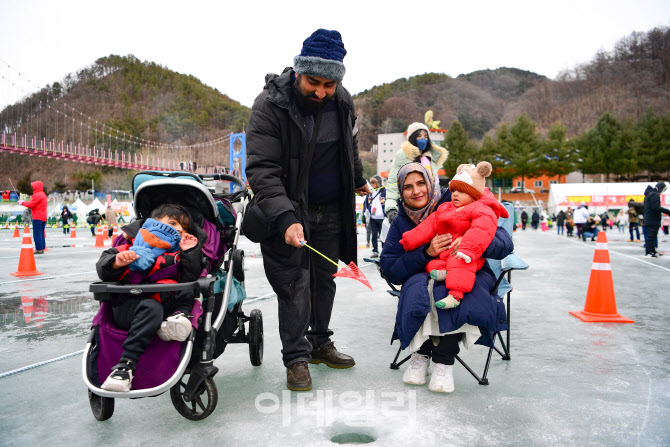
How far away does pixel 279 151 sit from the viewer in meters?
2.82

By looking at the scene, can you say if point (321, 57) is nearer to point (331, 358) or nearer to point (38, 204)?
point (331, 358)

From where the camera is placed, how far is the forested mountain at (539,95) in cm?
8706

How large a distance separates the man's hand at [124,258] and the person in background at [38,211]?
32.2ft

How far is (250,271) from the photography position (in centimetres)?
810

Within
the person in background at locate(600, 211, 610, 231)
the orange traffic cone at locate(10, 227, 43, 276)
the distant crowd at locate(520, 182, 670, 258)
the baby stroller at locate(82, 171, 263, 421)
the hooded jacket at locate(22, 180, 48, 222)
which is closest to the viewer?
A: the baby stroller at locate(82, 171, 263, 421)

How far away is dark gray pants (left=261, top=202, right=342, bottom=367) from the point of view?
9.31 feet

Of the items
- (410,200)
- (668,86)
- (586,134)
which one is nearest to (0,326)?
(410,200)

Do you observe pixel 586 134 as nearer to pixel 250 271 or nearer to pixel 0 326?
pixel 250 271

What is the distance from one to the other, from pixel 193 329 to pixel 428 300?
1.28 metres

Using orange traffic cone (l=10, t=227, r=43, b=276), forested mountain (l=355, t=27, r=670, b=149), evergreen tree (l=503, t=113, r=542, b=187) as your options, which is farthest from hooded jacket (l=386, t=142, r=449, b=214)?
forested mountain (l=355, t=27, r=670, b=149)

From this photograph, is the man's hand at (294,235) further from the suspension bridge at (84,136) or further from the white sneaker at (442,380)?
the suspension bridge at (84,136)

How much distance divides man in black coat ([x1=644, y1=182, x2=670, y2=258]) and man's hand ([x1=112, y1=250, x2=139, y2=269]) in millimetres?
11834

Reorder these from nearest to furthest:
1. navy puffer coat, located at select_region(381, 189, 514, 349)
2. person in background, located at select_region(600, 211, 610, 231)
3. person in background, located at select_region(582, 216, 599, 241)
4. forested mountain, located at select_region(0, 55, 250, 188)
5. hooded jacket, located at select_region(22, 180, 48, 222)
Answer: navy puffer coat, located at select_region(381, 189, 514, 349)
hooded jacket, located at select_region(22, 180, 48, 222)
person in background, located at select_region(582, 216, 599, 241)
person in background, located at select_region(600, 211, 610, 231)
forested mountain, located at select_region(0, 55, 250, 188)

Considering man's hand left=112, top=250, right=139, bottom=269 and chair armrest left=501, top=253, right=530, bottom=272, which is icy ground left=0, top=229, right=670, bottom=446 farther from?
man's hand left=112, top=250, right=139, bottom=269
